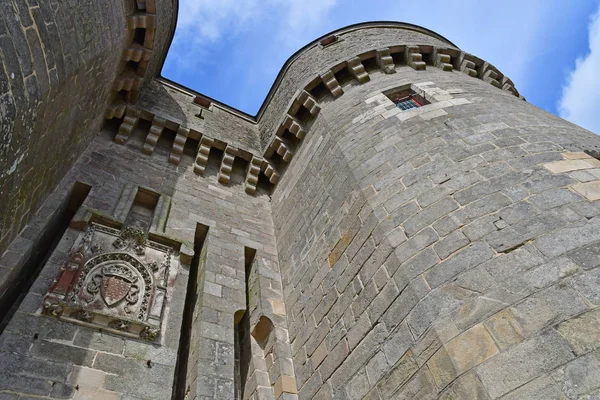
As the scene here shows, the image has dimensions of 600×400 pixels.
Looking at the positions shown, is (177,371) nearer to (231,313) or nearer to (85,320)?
(231,313)

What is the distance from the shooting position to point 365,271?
3.88 metres

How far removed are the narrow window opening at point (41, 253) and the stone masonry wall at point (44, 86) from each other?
290 mm

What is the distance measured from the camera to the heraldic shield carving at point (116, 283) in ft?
12.4

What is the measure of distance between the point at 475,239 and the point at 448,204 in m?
0.52

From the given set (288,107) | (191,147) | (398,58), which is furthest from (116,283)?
(398,58)

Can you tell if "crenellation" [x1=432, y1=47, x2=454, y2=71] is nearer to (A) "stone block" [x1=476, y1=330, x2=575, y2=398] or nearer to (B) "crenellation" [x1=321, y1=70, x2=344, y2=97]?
(B) "crenellation" [x1=321, y1=70, x2=344, y2=97]

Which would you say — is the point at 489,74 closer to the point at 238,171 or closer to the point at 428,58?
the point at 428,58

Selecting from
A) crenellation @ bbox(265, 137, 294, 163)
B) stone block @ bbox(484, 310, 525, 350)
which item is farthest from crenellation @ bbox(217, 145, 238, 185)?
stone block @ bbox(484, 310, 525, 350)

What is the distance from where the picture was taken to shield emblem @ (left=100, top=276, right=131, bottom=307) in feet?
13.1

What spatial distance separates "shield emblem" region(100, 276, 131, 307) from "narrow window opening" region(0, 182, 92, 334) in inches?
29.4

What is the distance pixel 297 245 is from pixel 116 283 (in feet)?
7.76

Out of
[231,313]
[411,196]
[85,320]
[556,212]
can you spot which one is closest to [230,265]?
[231,313]

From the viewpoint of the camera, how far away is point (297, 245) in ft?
18.4

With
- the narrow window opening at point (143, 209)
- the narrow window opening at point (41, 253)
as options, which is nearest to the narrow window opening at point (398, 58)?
the narrow window opening at point (143, 209)
